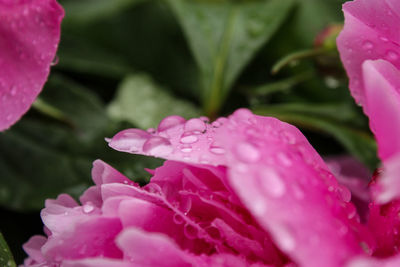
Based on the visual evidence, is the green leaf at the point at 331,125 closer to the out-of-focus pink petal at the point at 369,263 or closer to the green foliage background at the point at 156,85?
the green foliage background at the point at 156,85

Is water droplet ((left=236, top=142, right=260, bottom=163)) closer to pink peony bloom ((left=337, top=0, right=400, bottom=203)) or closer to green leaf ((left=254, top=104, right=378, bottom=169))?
pink peony bloom ((left=337, top=0, right=400, bottom=203))

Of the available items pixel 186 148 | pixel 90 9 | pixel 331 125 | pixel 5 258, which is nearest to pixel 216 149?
pixel 186 148

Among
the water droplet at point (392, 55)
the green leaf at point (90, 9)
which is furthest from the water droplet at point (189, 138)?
the green leaf at point (90, 9)

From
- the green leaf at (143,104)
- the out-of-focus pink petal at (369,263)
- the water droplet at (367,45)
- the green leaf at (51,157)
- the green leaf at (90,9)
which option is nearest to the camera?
the out-of-focus pink petal at (369,263)

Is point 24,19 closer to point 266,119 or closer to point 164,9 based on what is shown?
point 266,119

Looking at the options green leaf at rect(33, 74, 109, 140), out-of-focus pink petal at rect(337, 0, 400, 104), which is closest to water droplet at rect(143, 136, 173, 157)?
out-of-focus pink petal at rect(337, 0, 400, 104)

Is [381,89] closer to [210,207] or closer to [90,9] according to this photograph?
[210,207]
